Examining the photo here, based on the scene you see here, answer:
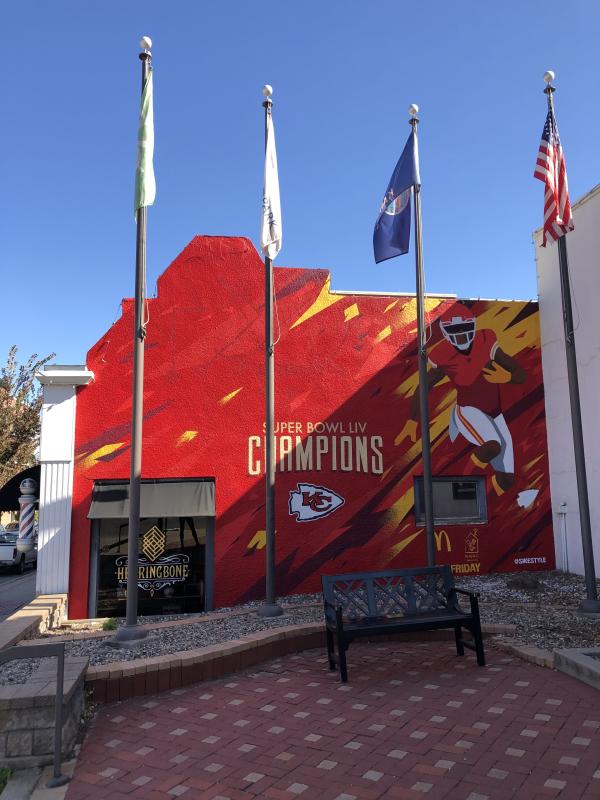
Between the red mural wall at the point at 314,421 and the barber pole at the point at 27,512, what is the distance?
3.05ft

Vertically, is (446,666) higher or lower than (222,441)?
lower

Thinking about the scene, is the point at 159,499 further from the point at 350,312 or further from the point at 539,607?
the point at 539,607

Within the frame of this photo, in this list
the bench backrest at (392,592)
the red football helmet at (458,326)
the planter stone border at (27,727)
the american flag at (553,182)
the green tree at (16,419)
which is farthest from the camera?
the green tree at (16,419)

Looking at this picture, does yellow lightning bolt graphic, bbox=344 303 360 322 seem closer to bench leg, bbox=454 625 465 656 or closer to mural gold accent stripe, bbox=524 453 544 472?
mural gold accent stripe, bbox=524 453 544 472

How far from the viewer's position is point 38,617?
885cm

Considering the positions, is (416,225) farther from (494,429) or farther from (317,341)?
(494,429)

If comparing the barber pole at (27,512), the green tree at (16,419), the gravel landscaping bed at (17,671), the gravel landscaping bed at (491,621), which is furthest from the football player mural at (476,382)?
the green tree at (16,419)

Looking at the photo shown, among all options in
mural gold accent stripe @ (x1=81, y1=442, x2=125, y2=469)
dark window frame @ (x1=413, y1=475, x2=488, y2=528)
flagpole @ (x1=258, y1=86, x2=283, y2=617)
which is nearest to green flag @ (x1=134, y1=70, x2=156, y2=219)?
flagpole @ (x1=258, y1=86, x2=283, y2=617)

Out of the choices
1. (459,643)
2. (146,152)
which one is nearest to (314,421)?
(459,643)

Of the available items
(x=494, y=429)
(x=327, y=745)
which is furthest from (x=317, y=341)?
(x=327, y=745)

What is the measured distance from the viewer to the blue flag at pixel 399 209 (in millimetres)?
10000

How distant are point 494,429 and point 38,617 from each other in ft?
30.1

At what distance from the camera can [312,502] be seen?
1197 centimetres

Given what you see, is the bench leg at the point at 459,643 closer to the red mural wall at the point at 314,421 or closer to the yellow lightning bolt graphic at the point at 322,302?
the red mural wall at the point at 314,421
